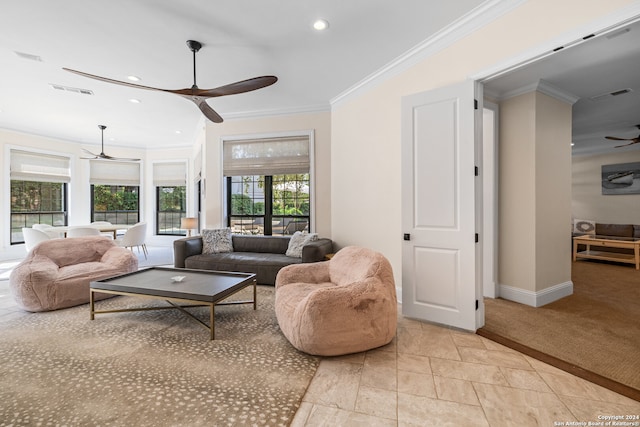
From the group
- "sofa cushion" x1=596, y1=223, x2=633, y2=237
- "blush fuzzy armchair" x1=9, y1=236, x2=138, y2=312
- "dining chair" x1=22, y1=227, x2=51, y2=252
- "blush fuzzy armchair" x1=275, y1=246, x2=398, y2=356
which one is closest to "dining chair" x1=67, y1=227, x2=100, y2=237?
"dining chair" x1=22, y1=227, x2=51, y2=252

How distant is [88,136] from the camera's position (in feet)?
22.8

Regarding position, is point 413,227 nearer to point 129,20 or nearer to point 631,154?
point 129,20

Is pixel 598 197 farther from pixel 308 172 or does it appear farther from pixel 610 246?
pixel 308 172

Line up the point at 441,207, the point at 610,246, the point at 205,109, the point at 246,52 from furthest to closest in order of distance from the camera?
the point at 610,246, the point at 205,109, the point at 246,52, the point at 441,207

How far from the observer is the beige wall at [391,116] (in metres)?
2.21

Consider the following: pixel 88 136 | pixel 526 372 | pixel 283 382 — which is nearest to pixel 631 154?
pixel 526 372

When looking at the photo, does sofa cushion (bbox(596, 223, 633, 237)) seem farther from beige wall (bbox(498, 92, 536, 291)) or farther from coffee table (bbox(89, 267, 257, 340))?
coffee table (bbox(89, 267, 257, 340))

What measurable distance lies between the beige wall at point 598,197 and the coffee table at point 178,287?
844cm

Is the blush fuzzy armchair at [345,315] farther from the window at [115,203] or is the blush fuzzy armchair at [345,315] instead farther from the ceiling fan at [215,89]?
the window at [115,203]

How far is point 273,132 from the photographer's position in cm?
518

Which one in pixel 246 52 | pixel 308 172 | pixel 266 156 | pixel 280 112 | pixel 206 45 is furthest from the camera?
pixel 266 156

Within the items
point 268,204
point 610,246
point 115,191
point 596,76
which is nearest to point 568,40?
point 596,76

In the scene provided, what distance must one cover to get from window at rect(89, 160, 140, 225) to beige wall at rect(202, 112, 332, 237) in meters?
3.71

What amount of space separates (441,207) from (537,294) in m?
1.77
